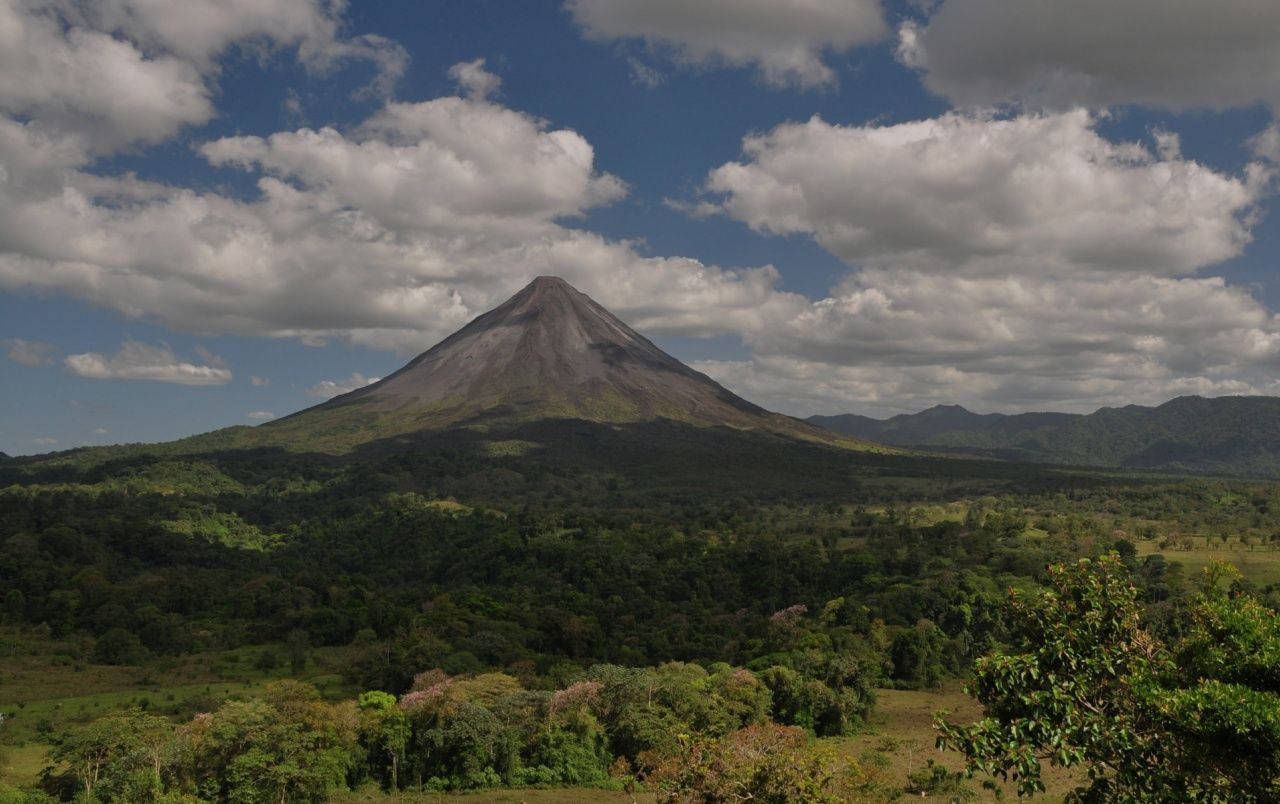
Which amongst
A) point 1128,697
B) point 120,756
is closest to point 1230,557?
point 1128,697

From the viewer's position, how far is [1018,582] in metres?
62.5

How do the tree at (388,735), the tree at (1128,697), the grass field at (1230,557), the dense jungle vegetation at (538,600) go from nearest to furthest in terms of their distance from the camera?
the tree at (1128,697), the dense jungle vegetation at (538,600), the tree at (388,735), the grass field at (1230,557)

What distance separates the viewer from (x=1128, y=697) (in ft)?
30.5

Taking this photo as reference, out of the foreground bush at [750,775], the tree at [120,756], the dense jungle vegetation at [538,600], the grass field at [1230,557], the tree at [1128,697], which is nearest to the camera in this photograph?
the tree at [1128,697]

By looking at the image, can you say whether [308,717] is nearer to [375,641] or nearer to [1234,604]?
[375,641]

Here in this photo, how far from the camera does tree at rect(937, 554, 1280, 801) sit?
8.27 m

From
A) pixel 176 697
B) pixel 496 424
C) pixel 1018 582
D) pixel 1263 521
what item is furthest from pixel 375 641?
pixel 496 424

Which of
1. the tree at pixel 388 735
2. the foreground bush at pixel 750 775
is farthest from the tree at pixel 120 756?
the foreground bush at pixel 750 775

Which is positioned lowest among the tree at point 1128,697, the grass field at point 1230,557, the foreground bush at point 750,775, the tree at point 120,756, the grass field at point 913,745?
the grass field at point 913,745

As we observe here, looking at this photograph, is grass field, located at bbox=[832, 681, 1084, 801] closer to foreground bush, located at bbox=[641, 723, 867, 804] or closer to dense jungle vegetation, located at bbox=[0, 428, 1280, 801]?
dense jungle vegetation, located at bbox=[0, 428, 1280, 801]

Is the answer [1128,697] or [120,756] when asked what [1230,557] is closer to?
[1128,697]

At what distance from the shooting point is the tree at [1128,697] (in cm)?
827

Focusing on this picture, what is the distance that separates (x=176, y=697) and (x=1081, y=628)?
53.7 metres

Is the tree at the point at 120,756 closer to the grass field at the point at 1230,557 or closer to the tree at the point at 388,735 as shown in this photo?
the tree at the point at 388,735
